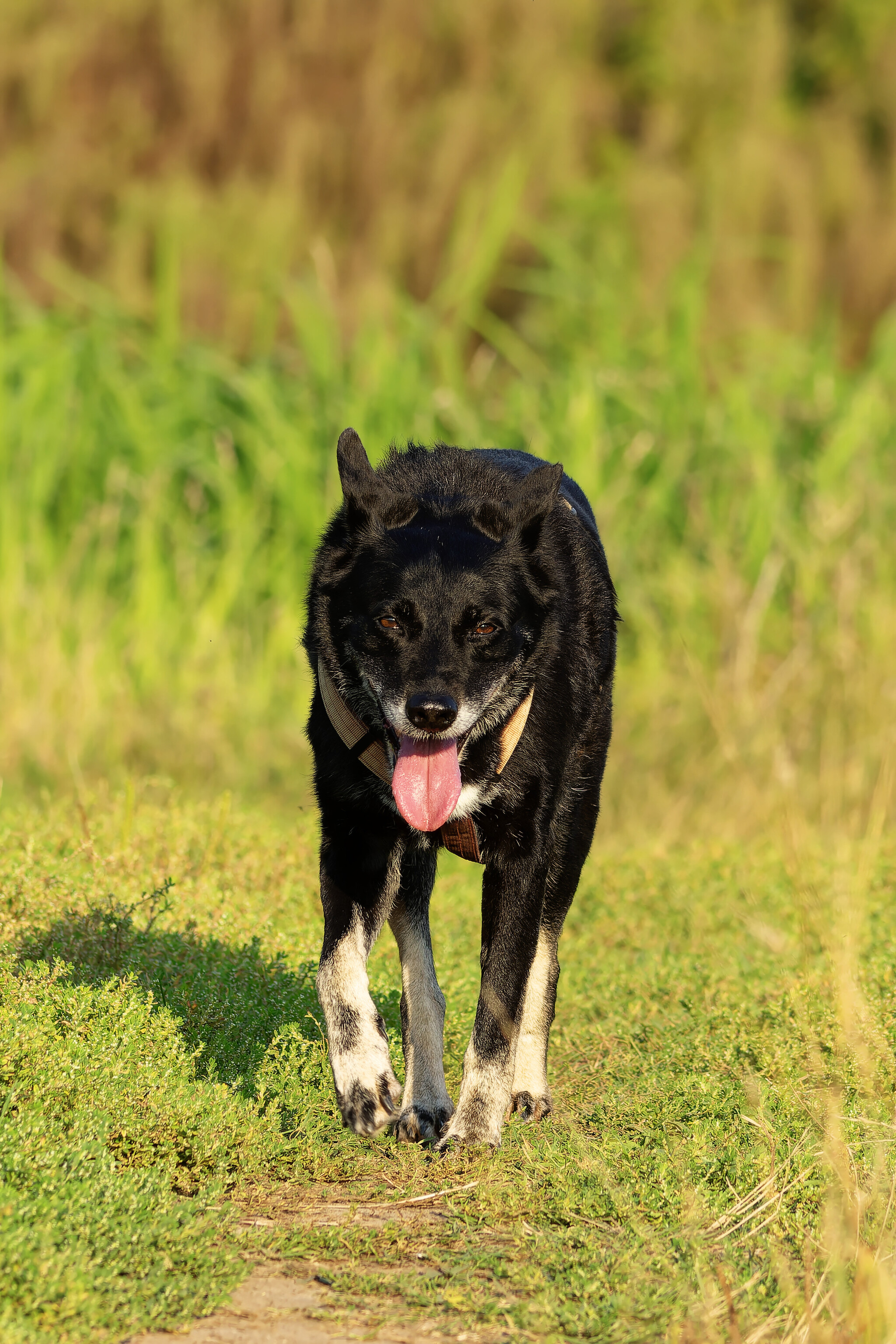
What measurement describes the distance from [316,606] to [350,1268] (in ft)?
5.56

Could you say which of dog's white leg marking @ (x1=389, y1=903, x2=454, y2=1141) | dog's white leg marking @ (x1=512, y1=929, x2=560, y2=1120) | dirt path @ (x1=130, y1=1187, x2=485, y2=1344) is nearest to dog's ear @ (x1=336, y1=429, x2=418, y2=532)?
dog's white leg marking @ (x1=389, y1=903, x2=454, y2=1141)

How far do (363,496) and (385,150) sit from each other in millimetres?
10030

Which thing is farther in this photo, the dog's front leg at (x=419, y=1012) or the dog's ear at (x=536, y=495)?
the dog's ear at (x=536, y=495)

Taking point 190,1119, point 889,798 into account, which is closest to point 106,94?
point 889,798

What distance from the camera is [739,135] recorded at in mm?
14039

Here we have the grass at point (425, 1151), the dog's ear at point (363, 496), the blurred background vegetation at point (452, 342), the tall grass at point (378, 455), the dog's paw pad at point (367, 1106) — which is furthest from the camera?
the blurred background vegetation at point (452, 342)

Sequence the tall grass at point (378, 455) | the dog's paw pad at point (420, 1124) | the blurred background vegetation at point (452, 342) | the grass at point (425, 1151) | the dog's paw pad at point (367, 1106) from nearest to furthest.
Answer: the grass at point (425, 1151), the dog's paw pad at point (367, 1106), the dog's paw pad at point (420, 1124), the tall grass at point (378, 455), the blurred background vegetation at point (452, 342)

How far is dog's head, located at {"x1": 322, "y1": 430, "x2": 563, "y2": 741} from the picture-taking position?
11.9 ft

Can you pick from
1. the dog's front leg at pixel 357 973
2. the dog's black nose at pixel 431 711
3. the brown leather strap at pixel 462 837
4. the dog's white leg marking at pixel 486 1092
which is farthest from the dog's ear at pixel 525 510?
the dog's white leg marking at pixel 486 1092

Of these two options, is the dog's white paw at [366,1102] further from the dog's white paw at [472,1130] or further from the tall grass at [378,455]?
the tall grass at [378,455]

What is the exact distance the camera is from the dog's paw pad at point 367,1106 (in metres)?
3.44

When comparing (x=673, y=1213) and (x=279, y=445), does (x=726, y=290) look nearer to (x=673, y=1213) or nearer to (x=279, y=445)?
(x=279, y=445)

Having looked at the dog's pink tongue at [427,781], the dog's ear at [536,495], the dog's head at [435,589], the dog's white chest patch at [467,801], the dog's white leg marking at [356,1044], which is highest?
the dog's ear at [536,495]

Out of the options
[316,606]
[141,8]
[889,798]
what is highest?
[141,8]
